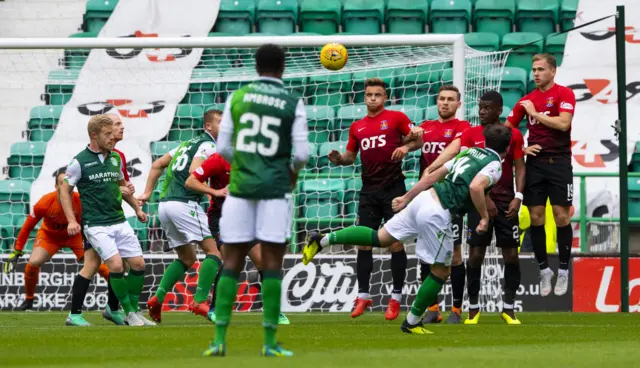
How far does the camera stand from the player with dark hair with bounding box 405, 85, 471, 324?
10195 mm

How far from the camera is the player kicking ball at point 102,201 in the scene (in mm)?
9750

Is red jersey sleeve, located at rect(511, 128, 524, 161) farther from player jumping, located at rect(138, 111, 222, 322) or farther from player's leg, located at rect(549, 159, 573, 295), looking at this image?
player jumping, located at rect(138, 111, 222, 322)

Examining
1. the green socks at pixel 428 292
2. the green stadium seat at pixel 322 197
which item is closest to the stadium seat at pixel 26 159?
the green stadium seat at pixel 322 197

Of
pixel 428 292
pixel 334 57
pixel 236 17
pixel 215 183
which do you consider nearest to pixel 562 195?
pixel 334 57

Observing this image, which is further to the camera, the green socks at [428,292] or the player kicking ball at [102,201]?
the player kicking ball at [102,201]

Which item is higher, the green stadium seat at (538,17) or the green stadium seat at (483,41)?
the green stadium seat at (538,17)

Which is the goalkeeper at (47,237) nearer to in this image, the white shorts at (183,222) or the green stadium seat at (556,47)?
the white shorts at (183,222)

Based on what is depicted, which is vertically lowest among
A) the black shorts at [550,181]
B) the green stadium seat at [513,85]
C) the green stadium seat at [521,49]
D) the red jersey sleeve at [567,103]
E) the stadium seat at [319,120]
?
the black shorts at [550,181]

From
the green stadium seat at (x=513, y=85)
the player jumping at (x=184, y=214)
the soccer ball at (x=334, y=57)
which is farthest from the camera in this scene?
the green stadium seat at (x=513, y=85)

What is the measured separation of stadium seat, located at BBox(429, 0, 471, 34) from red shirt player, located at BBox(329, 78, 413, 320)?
345 inches

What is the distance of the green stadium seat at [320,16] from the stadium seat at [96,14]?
3.52m

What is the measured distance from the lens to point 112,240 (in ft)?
32.2

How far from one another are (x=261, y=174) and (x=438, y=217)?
2528mm

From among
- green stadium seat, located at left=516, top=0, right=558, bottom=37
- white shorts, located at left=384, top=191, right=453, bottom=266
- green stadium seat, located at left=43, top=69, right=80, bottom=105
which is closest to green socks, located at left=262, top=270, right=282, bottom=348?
white shorts, located at left=384, top=191, right=453, bottom=266
